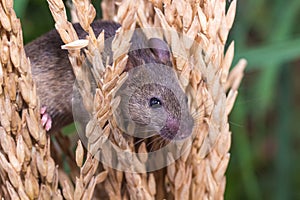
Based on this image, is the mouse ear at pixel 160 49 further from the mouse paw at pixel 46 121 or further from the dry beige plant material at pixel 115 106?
the mouse paw at pixel 46 121

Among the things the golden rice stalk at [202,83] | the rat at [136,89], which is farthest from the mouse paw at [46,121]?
the golden rice stalk at [202,83]

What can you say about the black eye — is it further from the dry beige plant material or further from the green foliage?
the green foliage

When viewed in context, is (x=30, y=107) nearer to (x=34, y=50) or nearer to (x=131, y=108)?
(x=131, y=108)

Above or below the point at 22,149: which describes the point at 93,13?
above

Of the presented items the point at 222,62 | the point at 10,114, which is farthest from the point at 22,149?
the point at 222,62

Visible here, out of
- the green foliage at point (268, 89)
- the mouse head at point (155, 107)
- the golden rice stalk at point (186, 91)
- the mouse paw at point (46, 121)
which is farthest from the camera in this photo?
the green foliage at point (268, 89)

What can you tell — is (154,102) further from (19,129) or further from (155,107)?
(19,129)

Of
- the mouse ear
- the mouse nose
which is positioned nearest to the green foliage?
the mouse ear
